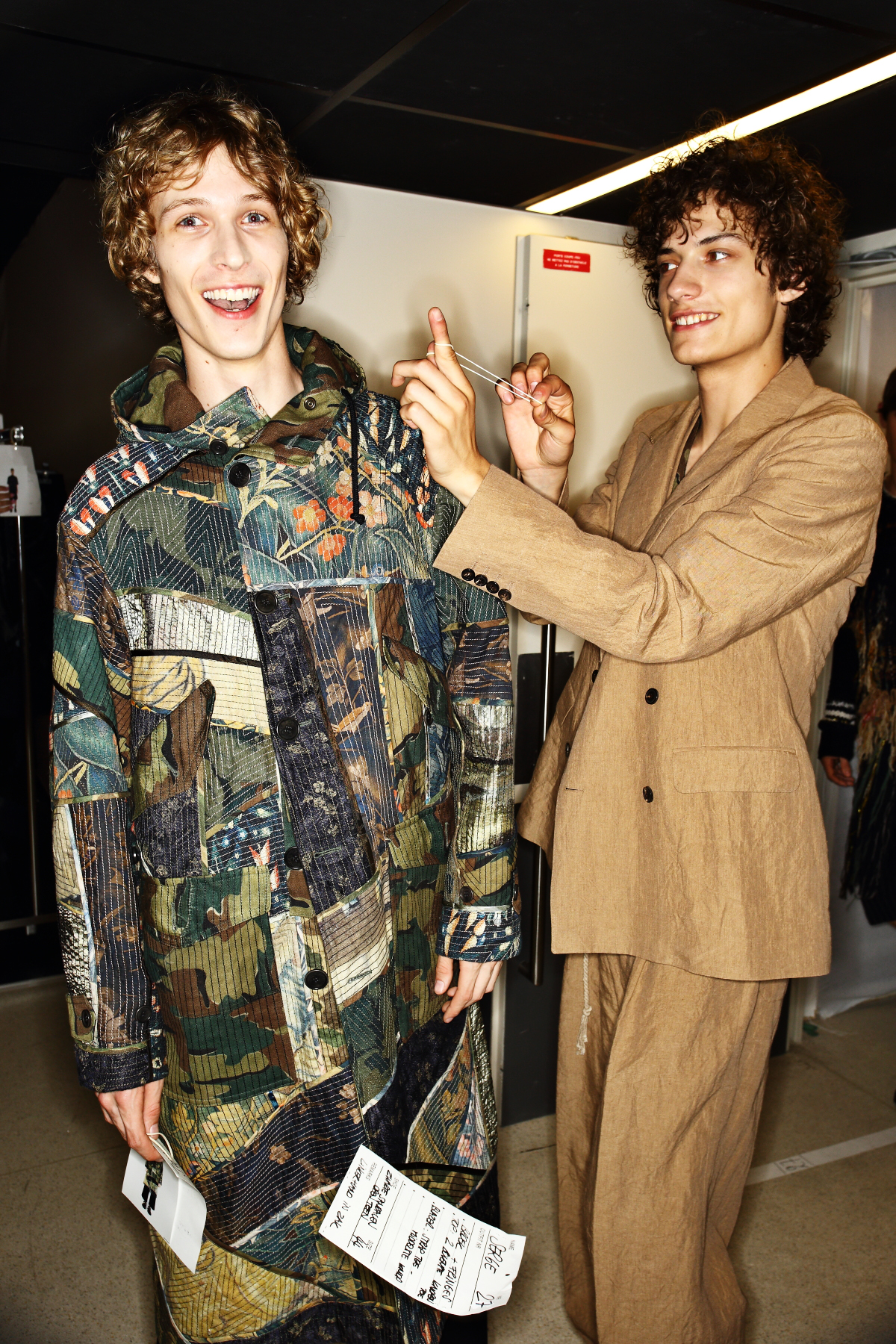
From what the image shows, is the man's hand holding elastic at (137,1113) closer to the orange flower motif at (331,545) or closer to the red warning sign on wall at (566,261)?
the orange flower motif at (331,545)

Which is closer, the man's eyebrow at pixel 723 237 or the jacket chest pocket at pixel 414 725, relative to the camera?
the jacket chest pocket at pixel 414 725

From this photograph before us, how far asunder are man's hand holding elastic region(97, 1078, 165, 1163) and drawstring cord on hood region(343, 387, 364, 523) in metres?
0.81

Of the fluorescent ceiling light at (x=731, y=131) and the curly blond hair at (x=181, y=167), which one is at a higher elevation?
the fluorescent ceiling light at (x=731, y=131)

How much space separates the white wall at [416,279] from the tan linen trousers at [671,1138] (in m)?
1.40

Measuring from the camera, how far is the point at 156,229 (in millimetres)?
1438

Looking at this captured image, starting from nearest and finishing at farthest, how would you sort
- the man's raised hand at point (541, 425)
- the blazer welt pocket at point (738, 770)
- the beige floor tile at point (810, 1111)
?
the blazer welt pocket at point (738, 770) → the man's raised hand at point (541, 425) → the beige floor tile at point (810, 1111)

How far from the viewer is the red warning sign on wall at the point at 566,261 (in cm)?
252

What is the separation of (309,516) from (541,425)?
66 centimetres

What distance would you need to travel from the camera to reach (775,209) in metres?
1.74

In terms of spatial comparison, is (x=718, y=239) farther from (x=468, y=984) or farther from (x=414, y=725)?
(x=468, y=984)

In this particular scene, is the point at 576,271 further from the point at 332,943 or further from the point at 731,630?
the point at 332,943

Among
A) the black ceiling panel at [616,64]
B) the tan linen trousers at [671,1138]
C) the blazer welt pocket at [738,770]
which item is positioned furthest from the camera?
the tan linen trousers at [671,1138]

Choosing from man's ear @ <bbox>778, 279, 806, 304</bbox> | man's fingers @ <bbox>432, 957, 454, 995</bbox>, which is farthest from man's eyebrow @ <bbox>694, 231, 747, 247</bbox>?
man's fingers @ <bbox>432, 957, 454, 995</bbox>

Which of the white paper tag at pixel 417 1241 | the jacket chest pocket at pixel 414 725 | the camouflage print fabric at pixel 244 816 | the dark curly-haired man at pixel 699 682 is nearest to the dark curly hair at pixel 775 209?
the dark curly-haired man at pixel 699 682
